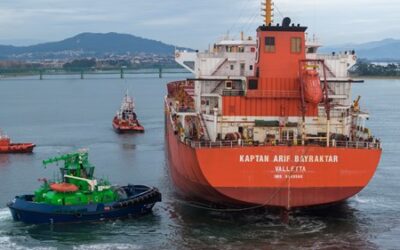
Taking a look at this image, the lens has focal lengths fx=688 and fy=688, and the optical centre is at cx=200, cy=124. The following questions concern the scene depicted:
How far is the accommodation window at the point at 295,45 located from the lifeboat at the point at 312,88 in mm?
2216

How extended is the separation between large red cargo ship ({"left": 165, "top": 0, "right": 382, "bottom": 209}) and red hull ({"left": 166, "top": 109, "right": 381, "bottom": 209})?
0.13 feet

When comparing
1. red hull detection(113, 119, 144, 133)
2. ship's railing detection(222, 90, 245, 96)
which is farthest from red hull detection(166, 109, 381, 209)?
red hull detection(113, 119, 144, 133)

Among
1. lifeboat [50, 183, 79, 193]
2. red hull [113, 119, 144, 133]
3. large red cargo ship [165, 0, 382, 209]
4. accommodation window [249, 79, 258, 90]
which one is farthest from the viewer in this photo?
red hull [113, 119, 144, 133]

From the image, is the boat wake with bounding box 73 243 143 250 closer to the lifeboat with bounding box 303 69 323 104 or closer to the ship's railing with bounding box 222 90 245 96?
the ship's railing with bounding box 222 90 245 96

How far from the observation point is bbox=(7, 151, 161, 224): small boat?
2925cm

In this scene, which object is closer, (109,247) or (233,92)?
(109,247)

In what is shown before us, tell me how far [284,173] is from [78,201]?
9.04 m

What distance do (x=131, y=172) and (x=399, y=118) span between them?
44.5 metres

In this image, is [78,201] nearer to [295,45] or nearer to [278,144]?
[278,144]

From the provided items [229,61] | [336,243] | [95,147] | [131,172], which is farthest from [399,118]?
[336,243]

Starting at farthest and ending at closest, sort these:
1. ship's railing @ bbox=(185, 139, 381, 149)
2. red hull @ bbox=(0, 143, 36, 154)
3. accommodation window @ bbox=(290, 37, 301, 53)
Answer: red hull @ bbox=(0, 143, 36, 154) → accommodation window @ bbox=(290, 37, 301, 53) → ship's railing @ bbox=(185, 139, 381, 149)

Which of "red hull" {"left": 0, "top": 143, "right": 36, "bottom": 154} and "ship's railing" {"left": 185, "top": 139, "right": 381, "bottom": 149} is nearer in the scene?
"ship's railing" {"left": 185, "top": 139, "right": 381, "bottom": 149}

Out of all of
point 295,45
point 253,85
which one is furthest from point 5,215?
point 295,45

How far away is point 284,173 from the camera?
27.5 metres
